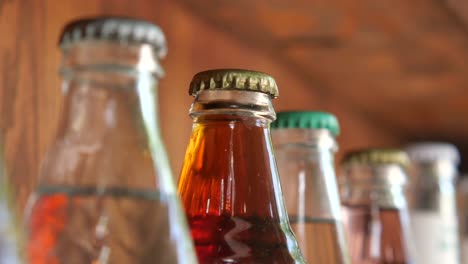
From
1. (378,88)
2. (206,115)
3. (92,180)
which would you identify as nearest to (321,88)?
(378,88)

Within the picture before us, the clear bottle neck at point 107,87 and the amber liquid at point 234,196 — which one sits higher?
the clear bottle neck at point 107,87

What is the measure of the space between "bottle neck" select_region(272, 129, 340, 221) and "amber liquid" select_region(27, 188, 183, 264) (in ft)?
0.69

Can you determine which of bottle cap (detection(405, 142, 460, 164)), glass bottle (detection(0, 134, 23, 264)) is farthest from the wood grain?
glass bottle (detection(0, 134, 23, 264))

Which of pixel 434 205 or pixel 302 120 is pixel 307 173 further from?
pixel 434 205

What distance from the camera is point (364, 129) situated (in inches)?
51.8

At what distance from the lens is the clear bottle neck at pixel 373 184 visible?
0.66 meters

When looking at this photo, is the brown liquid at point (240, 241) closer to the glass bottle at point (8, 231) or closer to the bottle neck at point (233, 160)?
the bottle neck at point (233, 160)

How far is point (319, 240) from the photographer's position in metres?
0.50

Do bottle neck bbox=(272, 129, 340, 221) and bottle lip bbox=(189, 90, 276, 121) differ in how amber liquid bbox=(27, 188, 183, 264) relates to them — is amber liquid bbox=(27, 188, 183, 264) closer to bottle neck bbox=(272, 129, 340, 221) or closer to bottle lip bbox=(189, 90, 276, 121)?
bottle lip bbox=(189, 90, 276, 121)

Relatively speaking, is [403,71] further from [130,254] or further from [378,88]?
[130,254]

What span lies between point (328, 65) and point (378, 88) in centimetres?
15

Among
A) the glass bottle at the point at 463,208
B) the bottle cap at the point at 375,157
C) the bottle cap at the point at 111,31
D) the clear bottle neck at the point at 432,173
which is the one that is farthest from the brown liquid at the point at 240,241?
the glass bottle at the point at 463,208

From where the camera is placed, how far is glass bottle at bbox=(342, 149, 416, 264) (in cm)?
65

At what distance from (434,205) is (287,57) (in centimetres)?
28
